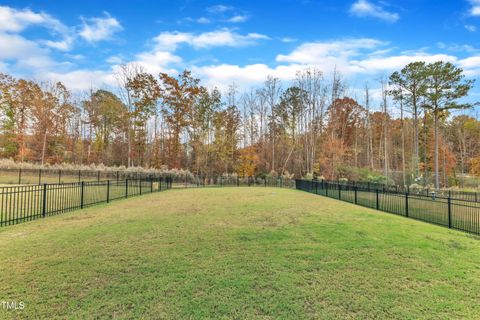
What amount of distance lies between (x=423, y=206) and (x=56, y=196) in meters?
14.7

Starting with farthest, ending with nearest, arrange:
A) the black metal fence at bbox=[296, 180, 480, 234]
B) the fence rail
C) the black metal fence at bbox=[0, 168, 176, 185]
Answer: the black metal fence at bbox=[0, 168, 176, 185] < the fence rail < the black metal fence at bbox=[296, 180, 480, 234]

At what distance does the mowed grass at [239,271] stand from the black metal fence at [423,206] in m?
1.05

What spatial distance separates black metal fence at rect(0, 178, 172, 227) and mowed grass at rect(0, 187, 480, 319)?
1.30m

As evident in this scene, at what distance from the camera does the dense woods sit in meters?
31.4

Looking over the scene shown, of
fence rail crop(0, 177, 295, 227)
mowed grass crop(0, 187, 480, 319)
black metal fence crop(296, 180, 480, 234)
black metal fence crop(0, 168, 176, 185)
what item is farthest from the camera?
black metal fence crop(0, 168, 176, 185)

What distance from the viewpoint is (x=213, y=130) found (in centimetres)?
3453

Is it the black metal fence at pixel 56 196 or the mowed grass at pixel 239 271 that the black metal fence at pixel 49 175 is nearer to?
the black metal fence at pixel 56 196

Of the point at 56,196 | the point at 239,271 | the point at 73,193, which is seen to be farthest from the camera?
the point at 73,193

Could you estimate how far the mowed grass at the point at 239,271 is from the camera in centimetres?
299

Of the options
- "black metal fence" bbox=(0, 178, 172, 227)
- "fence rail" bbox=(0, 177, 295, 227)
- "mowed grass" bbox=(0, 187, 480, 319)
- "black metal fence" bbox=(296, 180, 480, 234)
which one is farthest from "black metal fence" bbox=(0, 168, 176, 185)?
"mowed grass" bbox=(0, 187, 480, 319)

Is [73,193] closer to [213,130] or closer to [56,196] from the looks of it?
[56,196]

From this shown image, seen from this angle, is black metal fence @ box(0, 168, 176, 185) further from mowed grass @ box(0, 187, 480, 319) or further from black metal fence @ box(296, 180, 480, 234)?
mowed grass @ box(0, 187, 480, 319)

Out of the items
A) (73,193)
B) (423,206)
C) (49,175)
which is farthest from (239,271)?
(49,175)

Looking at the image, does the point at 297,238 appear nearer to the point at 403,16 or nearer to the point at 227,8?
the point at 227,8
